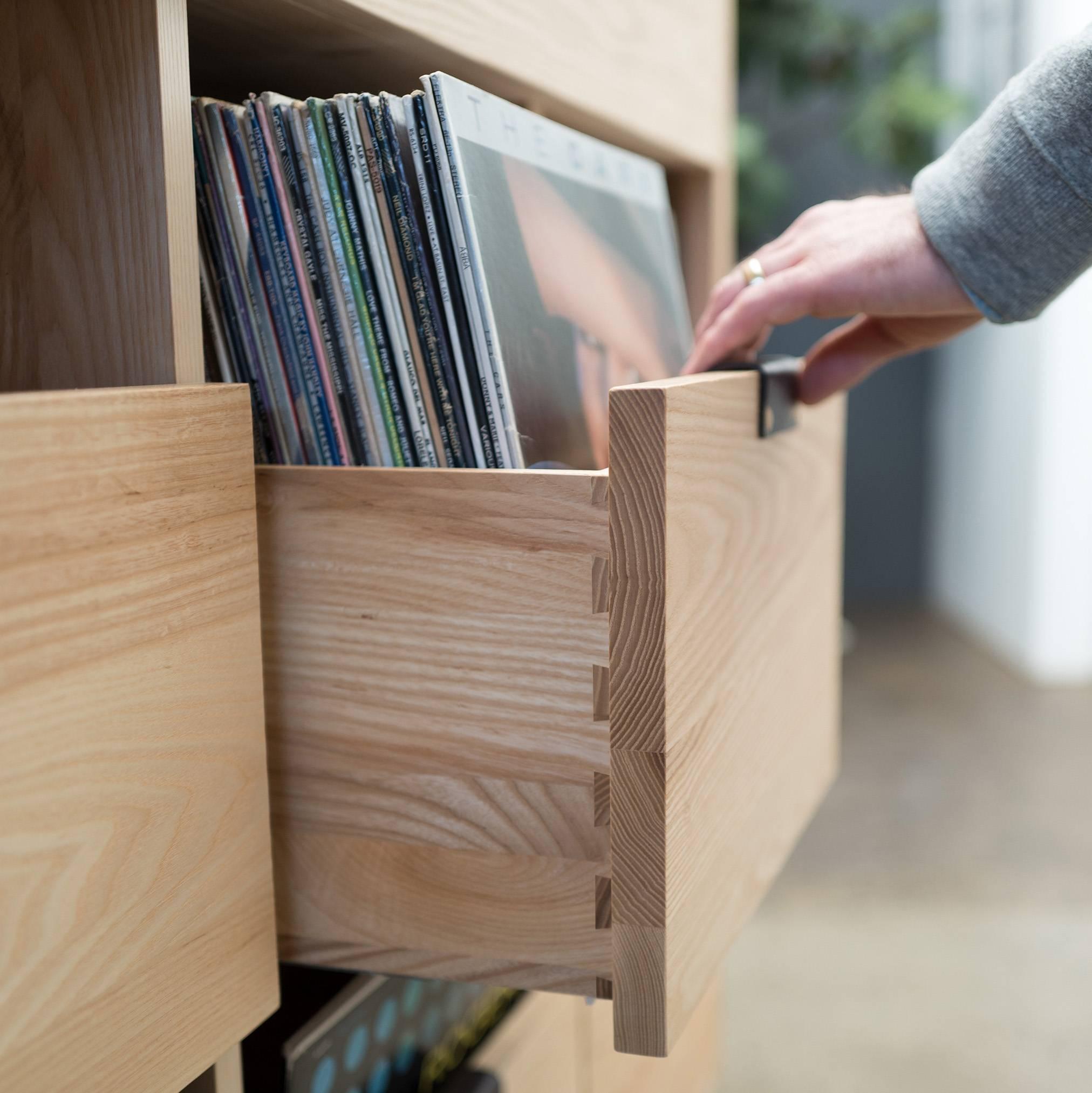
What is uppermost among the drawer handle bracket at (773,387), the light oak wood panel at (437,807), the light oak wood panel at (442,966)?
the drawer handle bracket at (773,387)

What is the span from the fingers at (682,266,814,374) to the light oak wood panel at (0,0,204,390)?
305 mm

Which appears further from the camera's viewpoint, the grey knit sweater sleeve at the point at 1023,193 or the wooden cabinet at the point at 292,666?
the grey knit sweater sleeve at the point at 1023,193

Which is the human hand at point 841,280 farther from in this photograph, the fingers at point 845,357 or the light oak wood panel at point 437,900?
the light oak wood panel at point 437,900

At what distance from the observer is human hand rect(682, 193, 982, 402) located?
0.63 meters

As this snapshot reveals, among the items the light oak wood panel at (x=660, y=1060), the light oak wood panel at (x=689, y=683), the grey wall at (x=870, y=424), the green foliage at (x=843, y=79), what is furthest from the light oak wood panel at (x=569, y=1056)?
the grey wall at (x=870, y=424)

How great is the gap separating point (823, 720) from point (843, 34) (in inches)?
103

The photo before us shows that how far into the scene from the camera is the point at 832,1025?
4.74 feet

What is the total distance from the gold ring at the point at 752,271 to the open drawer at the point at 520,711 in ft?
0.54

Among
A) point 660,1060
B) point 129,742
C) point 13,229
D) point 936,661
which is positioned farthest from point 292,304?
point 936,661

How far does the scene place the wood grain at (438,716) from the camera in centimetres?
45

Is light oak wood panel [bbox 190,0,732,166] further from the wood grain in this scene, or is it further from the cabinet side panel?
the wood grain

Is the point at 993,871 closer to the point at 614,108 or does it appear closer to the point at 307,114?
the point at 614,108

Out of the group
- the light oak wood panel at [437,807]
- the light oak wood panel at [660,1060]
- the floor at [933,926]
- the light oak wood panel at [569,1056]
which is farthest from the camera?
the floor at [933,926]

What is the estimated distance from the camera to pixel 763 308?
635 millimetres
